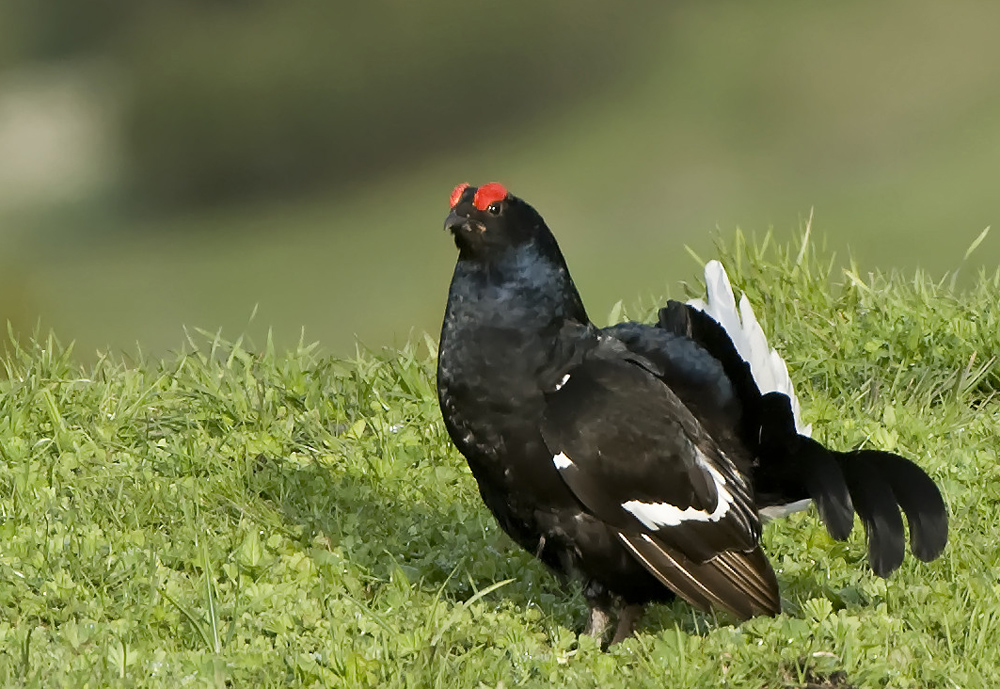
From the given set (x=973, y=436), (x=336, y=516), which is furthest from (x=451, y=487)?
(x=973, y=436)

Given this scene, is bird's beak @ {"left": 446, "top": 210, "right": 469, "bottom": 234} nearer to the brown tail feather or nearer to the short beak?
the short beak

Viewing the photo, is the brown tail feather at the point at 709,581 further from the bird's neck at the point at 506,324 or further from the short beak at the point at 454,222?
the short beak at the point at 454,222

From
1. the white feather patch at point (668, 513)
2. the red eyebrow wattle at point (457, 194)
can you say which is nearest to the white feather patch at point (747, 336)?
the white feather patch at point (668, 513)

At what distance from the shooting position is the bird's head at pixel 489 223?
136 inches

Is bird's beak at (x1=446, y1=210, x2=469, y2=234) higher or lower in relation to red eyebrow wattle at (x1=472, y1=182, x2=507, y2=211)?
lower

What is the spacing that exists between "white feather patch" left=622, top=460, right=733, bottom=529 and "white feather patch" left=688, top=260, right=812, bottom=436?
1.15 feet

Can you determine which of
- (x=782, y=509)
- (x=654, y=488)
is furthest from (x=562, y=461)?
(x=782, y=509)

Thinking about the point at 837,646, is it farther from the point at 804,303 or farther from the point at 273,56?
the point at 273,56

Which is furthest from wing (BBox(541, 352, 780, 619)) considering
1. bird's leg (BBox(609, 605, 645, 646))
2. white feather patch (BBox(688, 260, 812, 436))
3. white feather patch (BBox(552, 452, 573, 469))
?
white feather patch (BBox(688, 260, 812, 436))

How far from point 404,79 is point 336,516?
2789cm

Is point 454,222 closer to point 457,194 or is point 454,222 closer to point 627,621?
point 457,194

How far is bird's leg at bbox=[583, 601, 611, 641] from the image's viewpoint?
3559 mm

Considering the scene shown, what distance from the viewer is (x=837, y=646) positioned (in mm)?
3217

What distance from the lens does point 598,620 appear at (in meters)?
3.58
